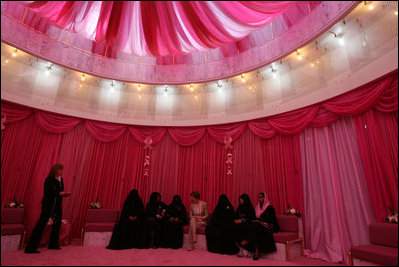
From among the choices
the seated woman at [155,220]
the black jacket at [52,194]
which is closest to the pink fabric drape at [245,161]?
the seated woman at [155,220]

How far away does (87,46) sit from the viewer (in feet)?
22.0

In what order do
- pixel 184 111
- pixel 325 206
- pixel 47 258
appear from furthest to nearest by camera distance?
pixel 184 111 → pixel 325 206 → pixel 47 258

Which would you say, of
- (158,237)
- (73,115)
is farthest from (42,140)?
(158,237)

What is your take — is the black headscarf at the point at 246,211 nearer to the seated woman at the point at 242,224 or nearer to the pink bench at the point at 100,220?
the seated woman at the point at 242,224

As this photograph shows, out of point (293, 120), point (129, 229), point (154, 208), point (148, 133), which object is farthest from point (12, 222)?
point (293, 120)

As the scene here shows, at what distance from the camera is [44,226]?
434 centimetres

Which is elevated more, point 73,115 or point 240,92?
point 240,92

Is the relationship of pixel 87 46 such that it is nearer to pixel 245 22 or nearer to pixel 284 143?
pixel 245 22

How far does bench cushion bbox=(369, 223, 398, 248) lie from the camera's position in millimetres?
3454

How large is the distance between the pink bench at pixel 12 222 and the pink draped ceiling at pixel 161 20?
3.86m

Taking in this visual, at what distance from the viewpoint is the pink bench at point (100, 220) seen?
5.24m

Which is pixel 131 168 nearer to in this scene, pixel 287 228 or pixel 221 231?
pixel 221 231

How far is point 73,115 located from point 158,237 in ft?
13.0

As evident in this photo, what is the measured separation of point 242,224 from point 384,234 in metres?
2.28
